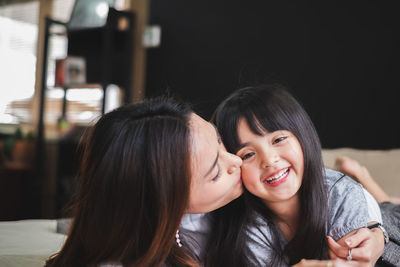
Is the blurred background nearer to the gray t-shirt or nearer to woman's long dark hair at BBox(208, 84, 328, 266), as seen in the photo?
the gray t-shirt

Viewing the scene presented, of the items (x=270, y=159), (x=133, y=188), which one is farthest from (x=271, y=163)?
(x=133, y=188)

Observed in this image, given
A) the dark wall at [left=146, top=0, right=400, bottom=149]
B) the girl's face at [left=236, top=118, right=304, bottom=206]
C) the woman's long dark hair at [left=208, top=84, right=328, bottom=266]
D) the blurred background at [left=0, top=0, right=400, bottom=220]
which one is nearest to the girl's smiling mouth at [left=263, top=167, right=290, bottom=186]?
the girl's face at [left=236, top=118, right=304, bottom=206]

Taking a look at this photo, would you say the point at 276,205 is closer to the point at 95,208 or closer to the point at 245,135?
the point at 245,135

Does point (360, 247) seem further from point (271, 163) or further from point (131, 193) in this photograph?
point (131, 193)

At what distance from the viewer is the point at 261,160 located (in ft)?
4.24

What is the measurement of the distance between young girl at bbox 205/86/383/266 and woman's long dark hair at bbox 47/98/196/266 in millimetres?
308

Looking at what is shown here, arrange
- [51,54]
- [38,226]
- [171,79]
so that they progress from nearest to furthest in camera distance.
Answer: [38,226], [171,79], [51,54]

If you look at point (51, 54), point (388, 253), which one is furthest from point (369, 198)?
point (51, 54)

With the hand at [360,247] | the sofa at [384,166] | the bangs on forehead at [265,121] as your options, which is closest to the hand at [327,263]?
the hand at [360,247]

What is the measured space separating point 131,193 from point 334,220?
69 centimetres

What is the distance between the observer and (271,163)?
1272mm

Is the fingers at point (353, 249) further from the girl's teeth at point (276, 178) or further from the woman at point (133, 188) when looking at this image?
the woman at point (133, 188)

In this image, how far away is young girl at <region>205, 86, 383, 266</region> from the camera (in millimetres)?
1308

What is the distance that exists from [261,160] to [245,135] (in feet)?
0.31
